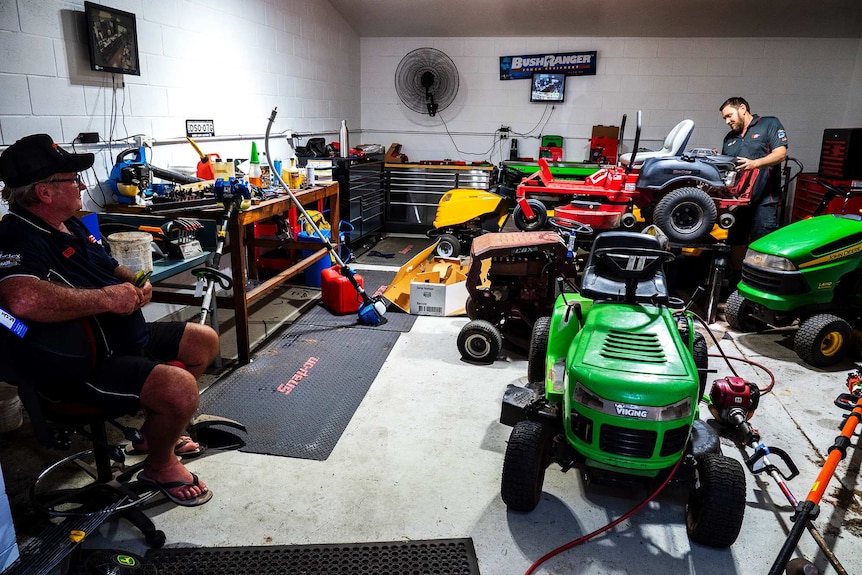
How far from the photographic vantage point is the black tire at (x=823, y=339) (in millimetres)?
3504

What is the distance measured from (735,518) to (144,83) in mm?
3882

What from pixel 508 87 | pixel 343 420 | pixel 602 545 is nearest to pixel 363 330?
pixel 343 420

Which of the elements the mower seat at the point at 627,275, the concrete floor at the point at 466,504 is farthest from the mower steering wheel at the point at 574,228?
the concrete floor at the point at 466,504

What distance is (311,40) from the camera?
6.00 m

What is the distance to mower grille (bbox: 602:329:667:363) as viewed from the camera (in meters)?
1.98

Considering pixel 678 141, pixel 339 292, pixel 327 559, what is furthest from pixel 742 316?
pixel 327 559

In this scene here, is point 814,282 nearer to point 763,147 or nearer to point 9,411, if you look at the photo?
point 763,147

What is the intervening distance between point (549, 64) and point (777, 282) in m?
4.49

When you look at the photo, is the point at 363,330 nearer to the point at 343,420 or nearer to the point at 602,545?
the point at 343,420

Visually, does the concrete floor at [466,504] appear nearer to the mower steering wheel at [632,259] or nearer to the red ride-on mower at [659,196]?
the mower steering wheel at [632,259]

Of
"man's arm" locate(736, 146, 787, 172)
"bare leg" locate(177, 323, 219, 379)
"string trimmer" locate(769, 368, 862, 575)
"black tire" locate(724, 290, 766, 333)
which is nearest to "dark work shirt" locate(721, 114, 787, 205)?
"man's arm" locate(736, 146, 787, 172)

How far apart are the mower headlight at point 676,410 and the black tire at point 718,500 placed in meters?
0.23

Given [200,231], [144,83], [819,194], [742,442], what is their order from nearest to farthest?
[742,442], [200,231], [144,83], [819,194]

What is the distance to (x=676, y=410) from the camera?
6.06ft
